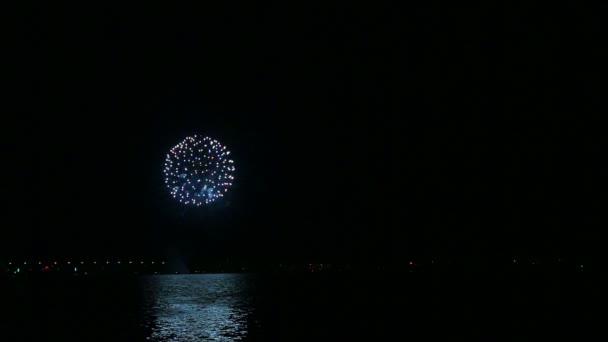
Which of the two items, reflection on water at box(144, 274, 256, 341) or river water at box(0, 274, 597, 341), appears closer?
reflection on water at box(144, 274, 256, 341)

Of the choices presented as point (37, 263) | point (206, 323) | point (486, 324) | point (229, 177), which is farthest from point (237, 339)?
point (37, 263)

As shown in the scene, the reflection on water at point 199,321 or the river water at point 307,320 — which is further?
the river water at point 307,320

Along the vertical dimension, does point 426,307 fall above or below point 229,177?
below

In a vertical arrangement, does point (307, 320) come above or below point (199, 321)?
below

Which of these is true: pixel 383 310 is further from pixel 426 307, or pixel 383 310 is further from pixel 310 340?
pixel 310 340

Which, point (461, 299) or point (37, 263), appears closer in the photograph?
point (461, 299)

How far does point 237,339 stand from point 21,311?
1810cm

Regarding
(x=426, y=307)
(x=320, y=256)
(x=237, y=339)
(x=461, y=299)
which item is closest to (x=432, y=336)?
(x=237, y=339)

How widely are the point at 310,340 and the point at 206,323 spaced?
6.24 meters

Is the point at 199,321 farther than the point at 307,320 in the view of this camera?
No

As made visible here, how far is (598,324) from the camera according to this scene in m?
25.9

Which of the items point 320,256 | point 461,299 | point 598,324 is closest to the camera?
point 598,324

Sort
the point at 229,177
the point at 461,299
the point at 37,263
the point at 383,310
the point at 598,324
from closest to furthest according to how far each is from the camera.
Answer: the point at 598,324, the point at 383,310, the point at 461,299, the point at 229,177, the point at 37,263

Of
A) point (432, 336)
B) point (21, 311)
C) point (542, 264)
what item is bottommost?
point (432, 336)
